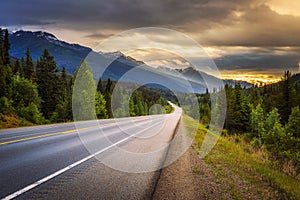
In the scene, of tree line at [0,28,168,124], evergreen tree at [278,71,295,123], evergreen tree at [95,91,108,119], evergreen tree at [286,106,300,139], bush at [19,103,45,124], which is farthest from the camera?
evergreen tree at [278,71,295,123]

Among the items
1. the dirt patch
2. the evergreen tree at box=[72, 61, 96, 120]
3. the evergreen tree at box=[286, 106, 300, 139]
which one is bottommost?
the evergreen tree at box=[286, 106, 300, 139]

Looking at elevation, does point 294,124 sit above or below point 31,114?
below

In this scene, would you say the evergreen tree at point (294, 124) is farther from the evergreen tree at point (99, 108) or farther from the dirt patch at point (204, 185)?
the dirt patch at point (204, 185)

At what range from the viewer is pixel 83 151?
10914 mm

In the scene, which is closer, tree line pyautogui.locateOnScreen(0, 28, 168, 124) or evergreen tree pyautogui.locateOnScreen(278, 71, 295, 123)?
tree line pyautogui.locateOnScreen(0, 28, 168, 124)

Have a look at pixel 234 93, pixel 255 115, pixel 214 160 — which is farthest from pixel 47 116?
pixel 214 160

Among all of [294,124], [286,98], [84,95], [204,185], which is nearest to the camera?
[204,185]

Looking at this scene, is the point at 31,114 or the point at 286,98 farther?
the point at 286,98

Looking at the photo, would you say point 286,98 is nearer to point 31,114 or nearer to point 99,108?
point 99,108

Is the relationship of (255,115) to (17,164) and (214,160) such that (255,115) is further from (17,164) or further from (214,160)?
(17,164)

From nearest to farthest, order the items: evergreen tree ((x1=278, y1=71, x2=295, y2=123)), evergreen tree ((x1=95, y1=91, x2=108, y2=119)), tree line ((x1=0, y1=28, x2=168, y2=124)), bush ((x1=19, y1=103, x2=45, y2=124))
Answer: bush ((x1=19, y1=103, x2=45, y2=124)) → tree line ((x1=0, y1=28, x2=168, y2=124)) → evergreen tree ((x1=95, y1=91, x2=108, y2=119)) → evergreen tree ((x1=278, y1=71, x2=295, y2=123))

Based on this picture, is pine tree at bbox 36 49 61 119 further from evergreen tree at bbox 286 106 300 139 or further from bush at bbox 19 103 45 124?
evergreen tree at bbox 286 106 300 139

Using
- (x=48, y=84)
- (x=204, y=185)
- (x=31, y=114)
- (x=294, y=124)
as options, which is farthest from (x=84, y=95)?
(x=204, y=185)

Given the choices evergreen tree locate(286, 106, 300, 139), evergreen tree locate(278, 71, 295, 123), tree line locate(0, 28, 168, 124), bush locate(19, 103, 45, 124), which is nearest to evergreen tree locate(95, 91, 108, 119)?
tree line locate(0, 28, 168, 124)
